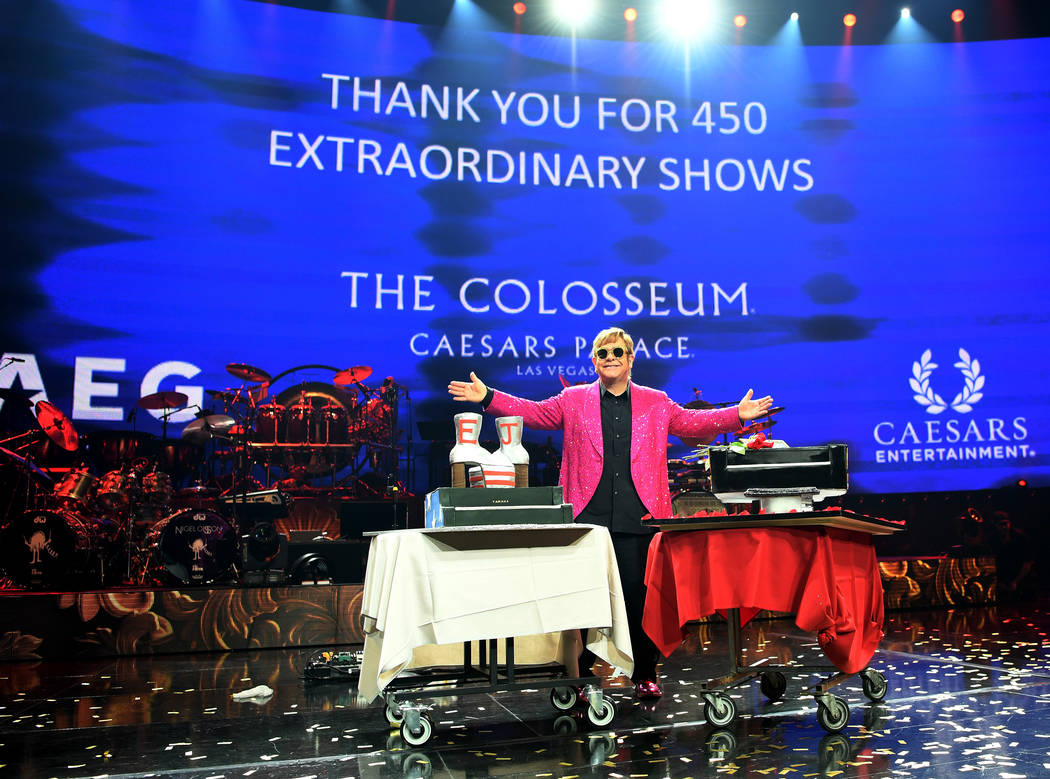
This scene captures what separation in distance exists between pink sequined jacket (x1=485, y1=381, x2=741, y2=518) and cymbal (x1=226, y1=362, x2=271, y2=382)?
11.5 ft

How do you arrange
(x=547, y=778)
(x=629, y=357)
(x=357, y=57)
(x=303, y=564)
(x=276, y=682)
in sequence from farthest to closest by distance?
(x=357, y=57), (x=303, y=564), (x=276, y=682), (x=629, y=357), (x=547, y=778)

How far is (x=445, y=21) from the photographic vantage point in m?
7.41

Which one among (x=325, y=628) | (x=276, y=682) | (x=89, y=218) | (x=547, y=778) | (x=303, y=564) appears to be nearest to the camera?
(x=547, y=778)

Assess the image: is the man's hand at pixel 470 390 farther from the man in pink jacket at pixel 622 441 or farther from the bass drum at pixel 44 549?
the bass drum at pixel 44 549

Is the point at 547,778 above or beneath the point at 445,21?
beneath

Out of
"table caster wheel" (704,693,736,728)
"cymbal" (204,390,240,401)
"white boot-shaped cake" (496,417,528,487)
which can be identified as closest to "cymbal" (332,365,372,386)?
"cymbal" (204,390,240,401)

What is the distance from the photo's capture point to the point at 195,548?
6078 mm

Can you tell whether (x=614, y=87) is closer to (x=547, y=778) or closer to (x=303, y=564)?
(x=303, y=564)

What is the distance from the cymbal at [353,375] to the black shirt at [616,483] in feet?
11.7

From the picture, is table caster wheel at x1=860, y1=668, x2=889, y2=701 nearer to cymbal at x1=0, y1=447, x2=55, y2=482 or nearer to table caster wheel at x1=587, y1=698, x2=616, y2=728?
table caster wheel at x1=587, y1=698, x2=616, y2=728

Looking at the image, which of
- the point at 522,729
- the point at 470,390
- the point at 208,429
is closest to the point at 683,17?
the point at 208,429

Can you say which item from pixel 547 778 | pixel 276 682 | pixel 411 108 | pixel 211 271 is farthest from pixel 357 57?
pixel 547 778

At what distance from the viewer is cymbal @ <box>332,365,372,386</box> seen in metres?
6.86

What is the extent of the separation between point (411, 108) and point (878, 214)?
3922 millimetres
